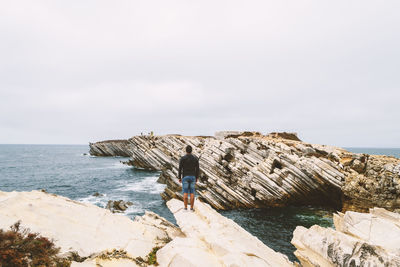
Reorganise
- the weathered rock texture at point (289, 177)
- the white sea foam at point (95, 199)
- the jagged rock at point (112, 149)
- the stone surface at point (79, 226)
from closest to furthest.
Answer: the stone surface at point (79, 226) < the weathered rock texture at point (289, 177) < the white sea foam at point (95, 199) < the jagged rock at point (112, 149)

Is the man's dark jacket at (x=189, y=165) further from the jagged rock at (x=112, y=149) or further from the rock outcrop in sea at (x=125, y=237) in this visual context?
the jagged rock at (x=112, y=149)

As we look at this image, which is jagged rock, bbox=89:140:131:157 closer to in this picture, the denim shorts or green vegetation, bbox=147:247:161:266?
the denim shorts

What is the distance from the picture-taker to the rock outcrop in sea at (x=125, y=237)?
6.42 m

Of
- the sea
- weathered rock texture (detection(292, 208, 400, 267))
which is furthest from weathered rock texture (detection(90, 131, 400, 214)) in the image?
weathered rock texture (detection(292, 208, 400, 267))

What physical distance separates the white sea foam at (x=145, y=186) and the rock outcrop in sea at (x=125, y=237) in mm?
24661

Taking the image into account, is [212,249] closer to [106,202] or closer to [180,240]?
[180,240]

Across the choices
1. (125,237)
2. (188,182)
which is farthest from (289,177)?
(125,237)

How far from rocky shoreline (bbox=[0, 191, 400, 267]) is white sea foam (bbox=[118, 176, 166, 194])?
2477 centimetres

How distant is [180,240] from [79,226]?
395 cm

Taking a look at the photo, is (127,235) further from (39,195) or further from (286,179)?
(286,179)

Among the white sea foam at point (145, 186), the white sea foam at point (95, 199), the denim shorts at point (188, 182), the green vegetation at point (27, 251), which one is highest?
the denim shorts at point (188, 182)

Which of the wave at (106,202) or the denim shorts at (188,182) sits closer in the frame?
the denim shorts at (188,182)

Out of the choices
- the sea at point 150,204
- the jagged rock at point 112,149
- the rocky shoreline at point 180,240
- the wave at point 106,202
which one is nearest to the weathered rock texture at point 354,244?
the rocky shoreline at point 180,240

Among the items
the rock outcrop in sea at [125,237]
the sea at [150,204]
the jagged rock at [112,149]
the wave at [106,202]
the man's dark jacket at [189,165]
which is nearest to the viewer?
the rock outcrop in sea at [125,237]
